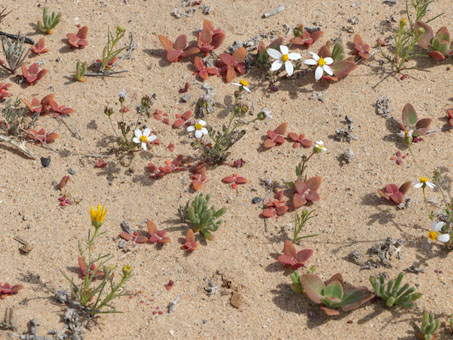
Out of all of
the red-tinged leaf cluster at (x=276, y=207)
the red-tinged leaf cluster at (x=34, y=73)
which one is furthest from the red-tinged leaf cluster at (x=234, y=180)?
the red-tinged leaf cluster at (x=34, y=73)

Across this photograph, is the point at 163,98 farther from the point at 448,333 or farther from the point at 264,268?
the point at 448,333

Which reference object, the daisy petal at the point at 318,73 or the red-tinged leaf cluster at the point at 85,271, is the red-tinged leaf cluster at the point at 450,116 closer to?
the daisy petal at the point at 318,73

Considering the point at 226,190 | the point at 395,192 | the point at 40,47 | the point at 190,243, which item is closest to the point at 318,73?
the point at 395,192

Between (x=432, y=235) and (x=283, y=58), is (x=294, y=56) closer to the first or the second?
(x=283, y=58)

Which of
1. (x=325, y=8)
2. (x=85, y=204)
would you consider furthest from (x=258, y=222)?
(x=325, y=8)

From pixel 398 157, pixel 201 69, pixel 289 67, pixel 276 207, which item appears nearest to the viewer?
pixel 276 207

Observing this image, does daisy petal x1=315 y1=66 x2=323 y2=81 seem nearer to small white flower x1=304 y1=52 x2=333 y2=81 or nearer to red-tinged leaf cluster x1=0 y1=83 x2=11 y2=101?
small white flower x1=304 y1=52 x2=333 y2=81
